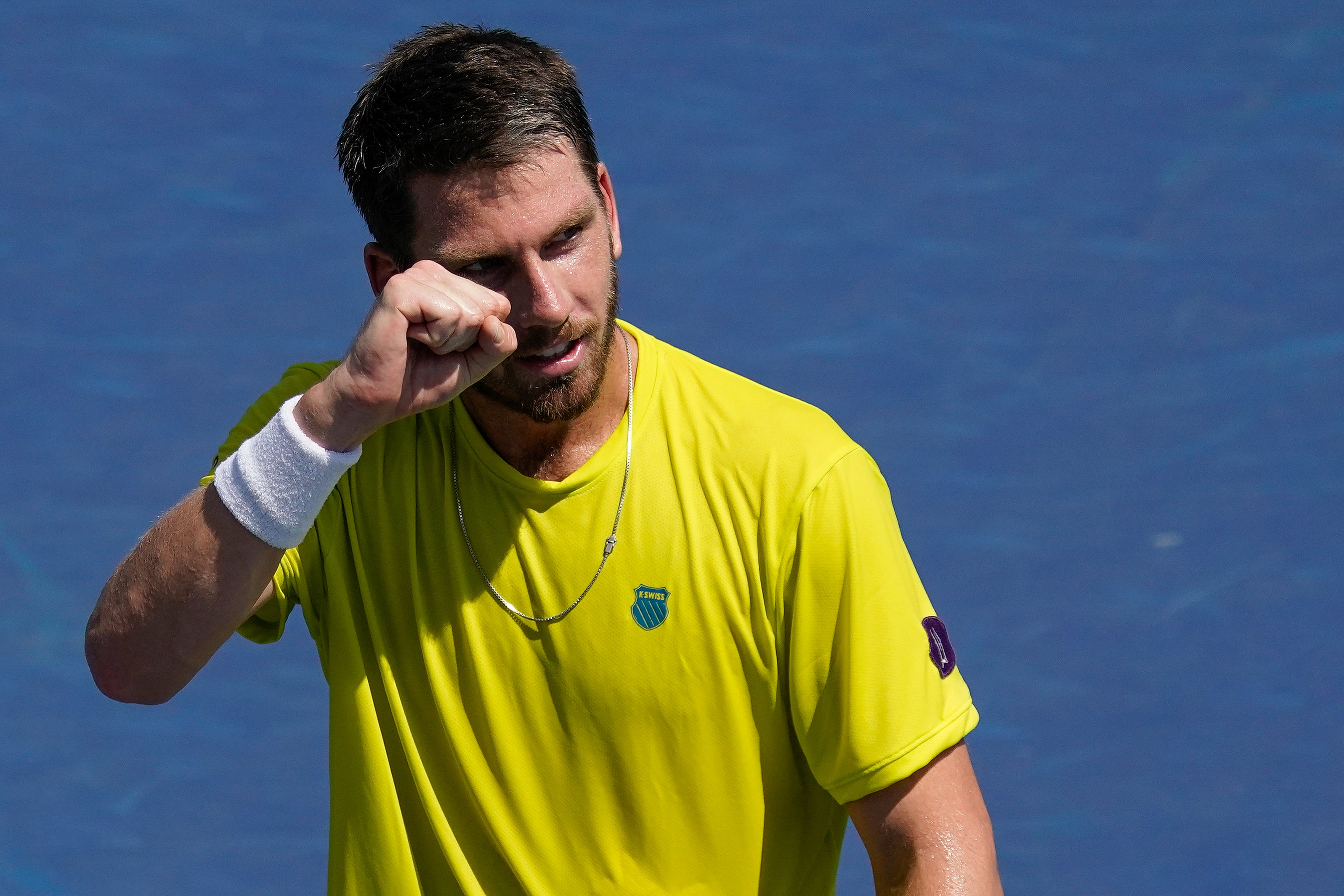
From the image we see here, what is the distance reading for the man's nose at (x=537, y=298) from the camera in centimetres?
239

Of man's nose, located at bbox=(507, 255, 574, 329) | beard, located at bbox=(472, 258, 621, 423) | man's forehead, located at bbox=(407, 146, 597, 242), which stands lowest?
Result: beard, located at bbox=(472, 258, 621, 423)

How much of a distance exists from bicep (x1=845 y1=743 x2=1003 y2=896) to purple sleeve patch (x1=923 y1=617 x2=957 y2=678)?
0.11 metres

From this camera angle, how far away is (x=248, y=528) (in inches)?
93.4

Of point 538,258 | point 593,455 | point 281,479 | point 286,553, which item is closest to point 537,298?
point 538,258

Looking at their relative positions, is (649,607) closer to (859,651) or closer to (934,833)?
(859,651)

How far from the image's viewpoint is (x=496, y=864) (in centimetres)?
258

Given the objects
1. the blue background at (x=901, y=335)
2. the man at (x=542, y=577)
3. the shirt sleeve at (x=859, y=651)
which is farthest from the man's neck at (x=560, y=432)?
the blue background at (x=901, y=335)

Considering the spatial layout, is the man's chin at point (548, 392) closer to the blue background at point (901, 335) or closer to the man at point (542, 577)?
the man at point (542, 577)

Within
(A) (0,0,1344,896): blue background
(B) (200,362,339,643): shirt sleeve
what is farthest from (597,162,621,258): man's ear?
(A) (0,0,1344,896): blue background

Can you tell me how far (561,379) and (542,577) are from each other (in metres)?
0.29

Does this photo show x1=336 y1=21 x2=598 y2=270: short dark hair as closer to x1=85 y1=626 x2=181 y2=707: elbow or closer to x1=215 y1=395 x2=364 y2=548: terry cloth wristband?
x1=215 y1=395 x2=364 y2=548: terry cloth wristband


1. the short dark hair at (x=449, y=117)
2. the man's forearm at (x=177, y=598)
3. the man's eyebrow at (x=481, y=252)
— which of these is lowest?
the man's forearm at (x=177, y=598)

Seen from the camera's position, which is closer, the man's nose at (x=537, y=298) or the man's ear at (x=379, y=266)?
the man's nose at (x=537, y=298)

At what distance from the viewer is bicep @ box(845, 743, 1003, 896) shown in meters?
2.37
